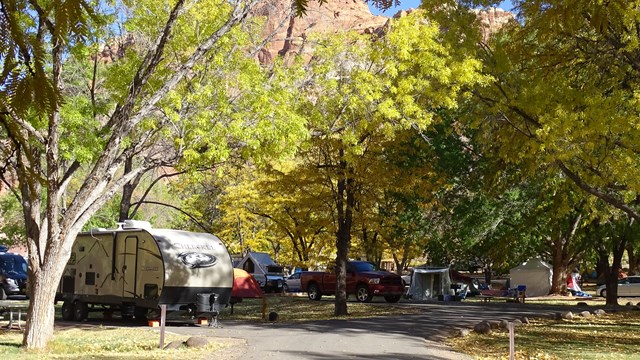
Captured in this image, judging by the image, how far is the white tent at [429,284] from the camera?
3462 cm

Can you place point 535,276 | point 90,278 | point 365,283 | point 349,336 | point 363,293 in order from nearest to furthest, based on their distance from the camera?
point 349,336, point 90,278, point 365,283, point 363,293, point 535,276

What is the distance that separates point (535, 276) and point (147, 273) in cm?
2942

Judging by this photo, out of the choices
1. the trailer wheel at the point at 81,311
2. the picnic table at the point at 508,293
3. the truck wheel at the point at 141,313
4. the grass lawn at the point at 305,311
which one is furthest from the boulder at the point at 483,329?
the picnic table at the point at 508,293

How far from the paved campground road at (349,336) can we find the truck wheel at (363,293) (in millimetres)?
6516

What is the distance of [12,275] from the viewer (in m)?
28.3

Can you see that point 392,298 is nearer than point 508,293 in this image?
Yes

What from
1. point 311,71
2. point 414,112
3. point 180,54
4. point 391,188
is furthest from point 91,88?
point 391,188

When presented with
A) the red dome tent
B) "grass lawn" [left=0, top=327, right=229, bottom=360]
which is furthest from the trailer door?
the red dome tent

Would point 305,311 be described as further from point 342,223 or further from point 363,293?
point 363,293

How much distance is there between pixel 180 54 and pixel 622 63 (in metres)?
10.2

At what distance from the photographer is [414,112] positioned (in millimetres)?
17641

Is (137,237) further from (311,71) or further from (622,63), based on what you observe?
(622,63)

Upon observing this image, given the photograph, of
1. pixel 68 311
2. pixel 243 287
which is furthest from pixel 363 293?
pixel 68 311

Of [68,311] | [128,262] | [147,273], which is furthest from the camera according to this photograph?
[68,311]
